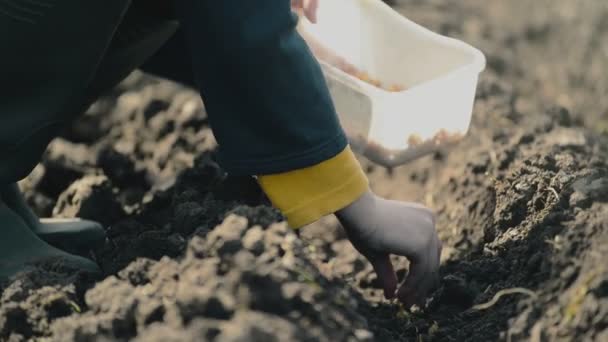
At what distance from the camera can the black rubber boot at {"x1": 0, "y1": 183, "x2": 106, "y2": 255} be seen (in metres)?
2.12

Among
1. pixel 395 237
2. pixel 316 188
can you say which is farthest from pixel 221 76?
pixel 395 237

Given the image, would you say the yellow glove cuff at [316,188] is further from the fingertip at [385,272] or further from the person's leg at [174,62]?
the person's leg at [174,62]

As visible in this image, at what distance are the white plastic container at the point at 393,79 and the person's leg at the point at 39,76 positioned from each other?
0.55 metres

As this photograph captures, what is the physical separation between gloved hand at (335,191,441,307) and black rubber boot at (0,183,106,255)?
57cm

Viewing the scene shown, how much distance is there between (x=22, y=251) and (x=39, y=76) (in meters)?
0.34

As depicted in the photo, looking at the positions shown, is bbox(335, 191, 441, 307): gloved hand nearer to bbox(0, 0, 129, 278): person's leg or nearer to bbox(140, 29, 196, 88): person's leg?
bbox(0, 0, 129, 278): person's leg

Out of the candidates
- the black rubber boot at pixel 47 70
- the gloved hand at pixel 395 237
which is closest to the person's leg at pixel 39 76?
the black rubber boot at pixel 47 70

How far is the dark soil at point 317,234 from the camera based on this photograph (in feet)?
5.09

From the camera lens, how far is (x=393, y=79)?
2.48 metres

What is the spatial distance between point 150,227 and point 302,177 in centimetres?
57

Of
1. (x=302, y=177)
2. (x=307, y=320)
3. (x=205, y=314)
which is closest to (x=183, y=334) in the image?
(x=205, y=314)

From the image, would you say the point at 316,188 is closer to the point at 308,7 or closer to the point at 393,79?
the point at 308,7

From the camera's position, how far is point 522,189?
2.10m

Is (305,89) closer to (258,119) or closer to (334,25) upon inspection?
(258,119)
